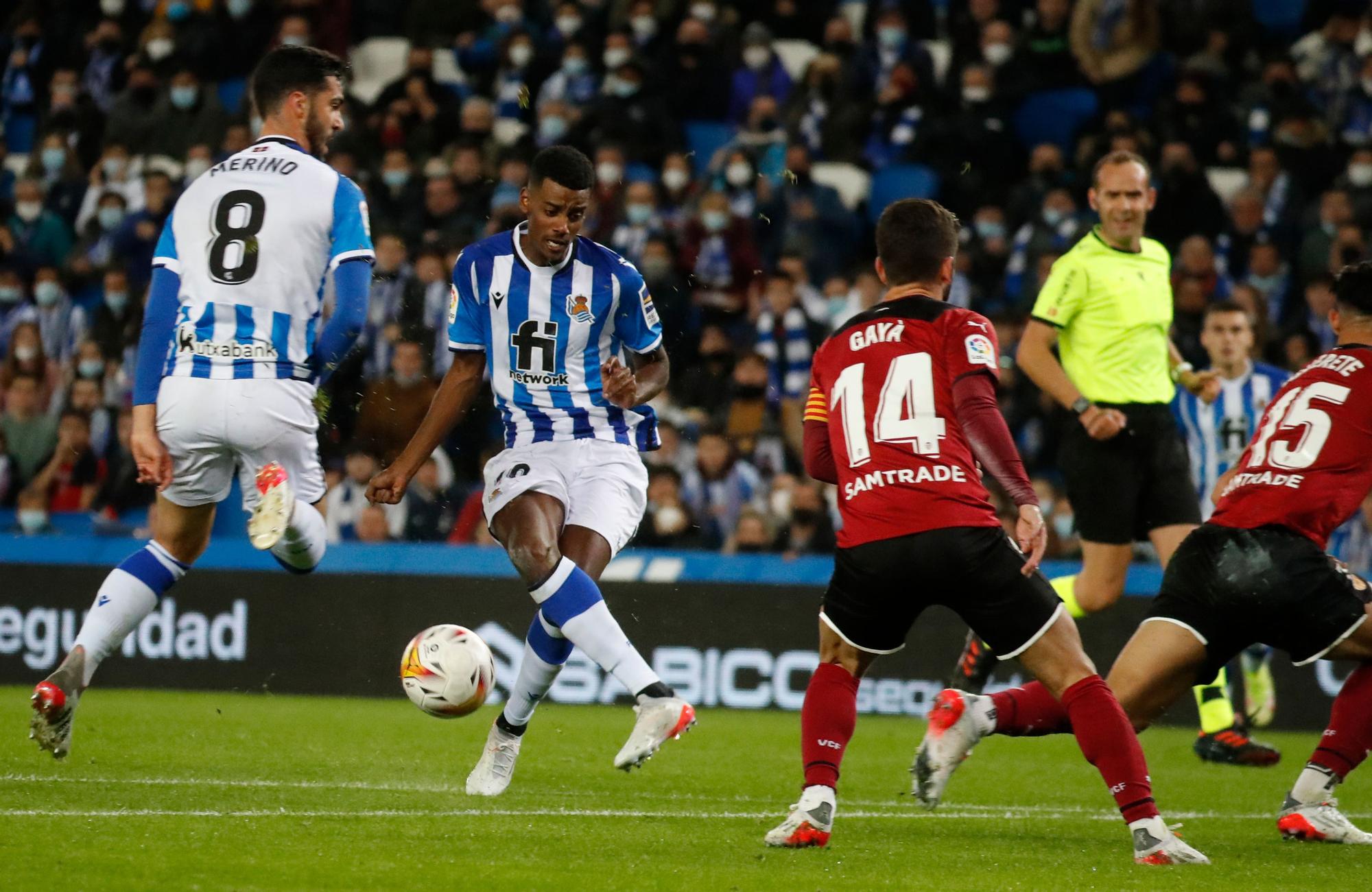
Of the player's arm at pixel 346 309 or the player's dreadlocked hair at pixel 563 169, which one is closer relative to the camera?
the player's arm at pixel 346 309

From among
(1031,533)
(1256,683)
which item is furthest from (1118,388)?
(1031,533)

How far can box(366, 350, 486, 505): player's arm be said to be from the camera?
6.33m

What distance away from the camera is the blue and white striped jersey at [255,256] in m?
6.17

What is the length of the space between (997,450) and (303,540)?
2.49m

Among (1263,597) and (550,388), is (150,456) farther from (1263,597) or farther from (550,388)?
(1263,597)

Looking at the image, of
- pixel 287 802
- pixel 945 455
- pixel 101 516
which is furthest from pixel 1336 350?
pixel 101 516

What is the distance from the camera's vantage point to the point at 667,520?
1194cm

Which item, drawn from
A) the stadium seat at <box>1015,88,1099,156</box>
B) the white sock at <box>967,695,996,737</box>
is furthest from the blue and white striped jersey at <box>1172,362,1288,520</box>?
the stadium seat at <box>1015,88,1099,156</box>

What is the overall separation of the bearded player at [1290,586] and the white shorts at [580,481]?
A: 1.58 metres

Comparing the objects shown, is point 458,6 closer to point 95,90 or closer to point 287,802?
point 95,90

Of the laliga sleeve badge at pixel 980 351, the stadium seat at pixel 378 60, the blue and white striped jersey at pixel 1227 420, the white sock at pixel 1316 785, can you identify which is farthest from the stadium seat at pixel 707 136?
the laliga sleeve badge at pixel 980 351

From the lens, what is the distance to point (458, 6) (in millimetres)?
16844

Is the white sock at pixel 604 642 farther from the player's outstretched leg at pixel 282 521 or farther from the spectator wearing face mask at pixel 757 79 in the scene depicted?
the spectator wearing face mask at pixel 757 79

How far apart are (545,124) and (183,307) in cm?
897
